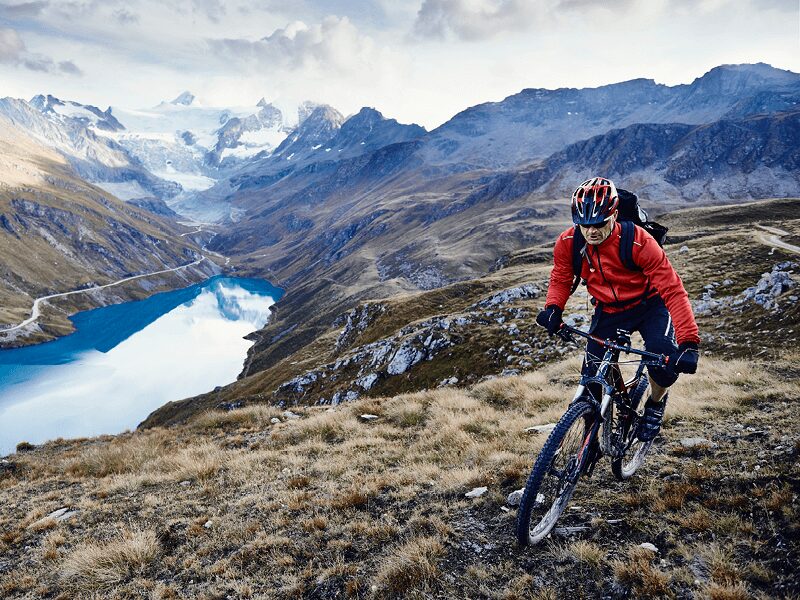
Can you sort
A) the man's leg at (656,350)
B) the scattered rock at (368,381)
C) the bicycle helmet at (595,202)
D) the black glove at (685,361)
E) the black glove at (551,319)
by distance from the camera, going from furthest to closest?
the scattered rock at (368,381)
the black glove at (551,319)
the man's leg at (656,350)
the bicycle helmet at (595,202)
the black glove at (685,361)

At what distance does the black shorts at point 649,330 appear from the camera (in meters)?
6.32

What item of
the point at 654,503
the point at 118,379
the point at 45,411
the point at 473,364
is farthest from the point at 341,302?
the point at 654,503

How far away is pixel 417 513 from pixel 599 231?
17.4 feet

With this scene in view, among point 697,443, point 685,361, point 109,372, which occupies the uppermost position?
point 685,361

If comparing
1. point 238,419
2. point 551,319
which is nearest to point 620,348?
point 551,319

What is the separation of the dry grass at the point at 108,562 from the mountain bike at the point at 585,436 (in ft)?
19.1

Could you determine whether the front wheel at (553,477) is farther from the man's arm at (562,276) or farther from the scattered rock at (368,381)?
the scattered rock at (368,381)

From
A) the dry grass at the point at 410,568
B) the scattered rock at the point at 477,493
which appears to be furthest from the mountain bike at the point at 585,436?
the scattered rock at the point at 477,493

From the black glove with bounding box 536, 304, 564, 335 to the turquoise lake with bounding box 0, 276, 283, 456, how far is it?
6905 cm

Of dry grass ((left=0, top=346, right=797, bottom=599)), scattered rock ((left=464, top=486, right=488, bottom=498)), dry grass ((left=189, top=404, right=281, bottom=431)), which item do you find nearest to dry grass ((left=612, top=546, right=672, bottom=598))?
dry grass ((left=0, top=346, right=797, bottom=599))

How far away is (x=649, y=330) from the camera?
648cm

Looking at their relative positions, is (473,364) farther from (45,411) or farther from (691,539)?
(45,411)

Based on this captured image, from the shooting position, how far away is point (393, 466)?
9.59m

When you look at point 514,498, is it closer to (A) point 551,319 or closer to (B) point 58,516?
(A) point 551,319
